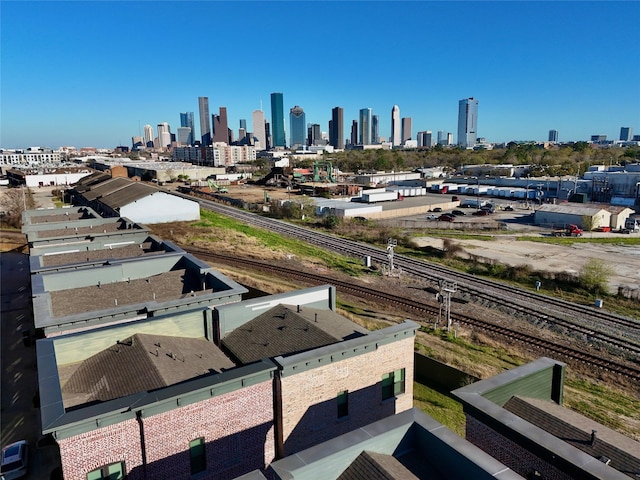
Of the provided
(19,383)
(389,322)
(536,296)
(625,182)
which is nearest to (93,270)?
(19,383)

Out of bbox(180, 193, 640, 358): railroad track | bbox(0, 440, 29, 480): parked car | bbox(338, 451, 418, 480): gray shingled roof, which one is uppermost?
bbox(338, 451, 418, 480): gray shingled roof

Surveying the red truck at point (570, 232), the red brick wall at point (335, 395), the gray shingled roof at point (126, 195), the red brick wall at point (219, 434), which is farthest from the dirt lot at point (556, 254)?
the gray shingled roof at point (126, 195)

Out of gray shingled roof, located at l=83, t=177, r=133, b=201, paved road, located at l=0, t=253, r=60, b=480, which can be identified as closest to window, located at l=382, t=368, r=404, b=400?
paved road, located at l=0, t=253, r=60, b=480

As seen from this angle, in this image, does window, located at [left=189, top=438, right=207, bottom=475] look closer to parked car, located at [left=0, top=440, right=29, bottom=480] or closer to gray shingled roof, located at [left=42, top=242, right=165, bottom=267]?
parked car, located at [left=0, top=440, right=29, bottom=480]

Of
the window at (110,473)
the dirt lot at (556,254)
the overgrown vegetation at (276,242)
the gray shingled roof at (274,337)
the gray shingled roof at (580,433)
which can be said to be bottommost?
the dirt lot at (556,254)

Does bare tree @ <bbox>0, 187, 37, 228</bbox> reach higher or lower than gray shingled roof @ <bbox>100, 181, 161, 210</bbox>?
lower

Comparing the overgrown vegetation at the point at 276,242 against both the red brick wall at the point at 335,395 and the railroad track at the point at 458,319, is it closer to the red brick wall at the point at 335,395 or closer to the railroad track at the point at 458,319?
the railroad track at the point at 458,319

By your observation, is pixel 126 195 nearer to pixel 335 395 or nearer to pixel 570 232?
pixel 335 395
